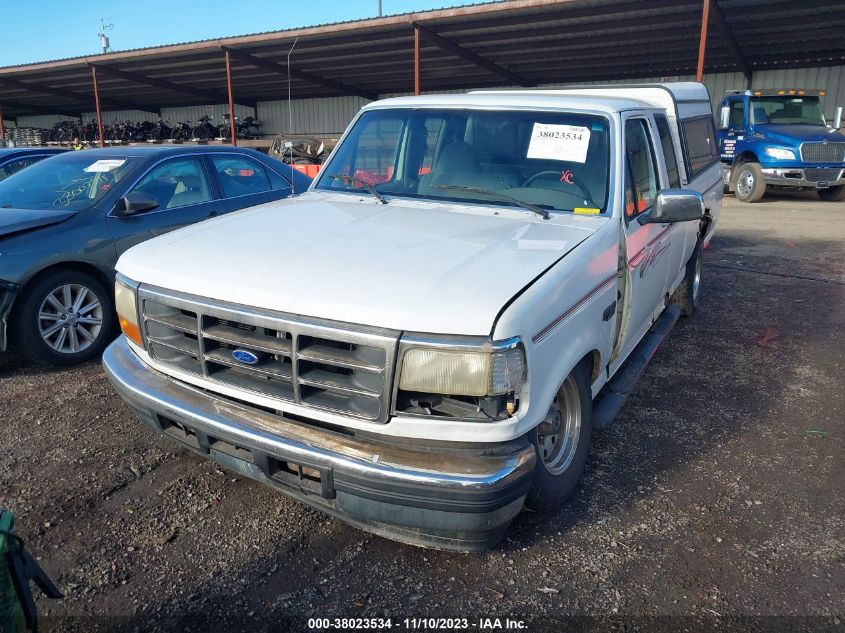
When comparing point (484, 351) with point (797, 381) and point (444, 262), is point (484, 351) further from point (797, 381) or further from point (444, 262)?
point (797, 381)

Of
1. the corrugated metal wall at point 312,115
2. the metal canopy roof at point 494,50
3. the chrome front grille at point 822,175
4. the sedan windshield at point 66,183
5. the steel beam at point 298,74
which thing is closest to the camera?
the sedan windshield at point 66,183

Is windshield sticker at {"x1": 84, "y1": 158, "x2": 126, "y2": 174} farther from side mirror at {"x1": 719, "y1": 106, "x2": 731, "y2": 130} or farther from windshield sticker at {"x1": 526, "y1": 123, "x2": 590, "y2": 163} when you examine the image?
side mirror at {"x1": 719, "y1": 106, "x2": 731, "y2": 130}

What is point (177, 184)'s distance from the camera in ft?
17.9

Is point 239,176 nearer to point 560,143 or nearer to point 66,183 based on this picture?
point 66,183

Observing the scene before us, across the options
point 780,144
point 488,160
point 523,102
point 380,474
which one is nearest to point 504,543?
point 380,474

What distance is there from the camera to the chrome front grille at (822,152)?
1394cm

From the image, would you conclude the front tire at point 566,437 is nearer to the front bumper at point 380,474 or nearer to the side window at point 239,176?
the front bumper at point 380,474

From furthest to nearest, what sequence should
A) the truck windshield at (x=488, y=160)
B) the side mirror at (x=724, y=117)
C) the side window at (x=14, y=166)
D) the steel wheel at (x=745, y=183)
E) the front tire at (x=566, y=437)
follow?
1. the steel wheel at (x=745, y=183)
2. the side mirror at (x=724, y=117)
3. the side window at (x=14, y=166)
4. the truck windshield at (x=488, y=160)
5. the front tire at (x=566, y=437)

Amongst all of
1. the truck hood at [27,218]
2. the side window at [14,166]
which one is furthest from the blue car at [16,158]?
the truck hood at [27,218]

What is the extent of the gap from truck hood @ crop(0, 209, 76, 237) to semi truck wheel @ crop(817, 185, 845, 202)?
16521 millimetres

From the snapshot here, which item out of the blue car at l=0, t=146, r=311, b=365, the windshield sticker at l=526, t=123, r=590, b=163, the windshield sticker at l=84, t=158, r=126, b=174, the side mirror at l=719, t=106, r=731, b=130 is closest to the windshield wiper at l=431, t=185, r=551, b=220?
the windshield sticker at l=526, t=123, r=590, b=163

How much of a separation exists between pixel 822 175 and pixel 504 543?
598 inches

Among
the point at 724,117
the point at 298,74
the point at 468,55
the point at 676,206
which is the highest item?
the point at 468,55

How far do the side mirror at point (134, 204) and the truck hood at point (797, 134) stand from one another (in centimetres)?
1407
